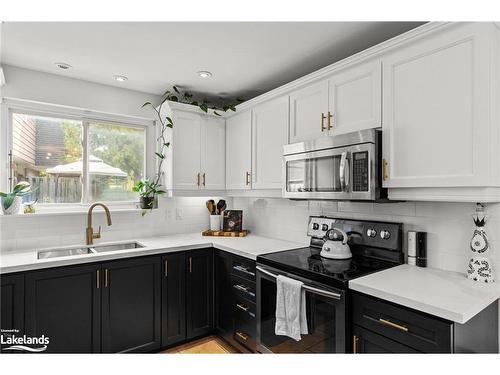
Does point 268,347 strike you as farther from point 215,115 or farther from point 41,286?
point 215,115

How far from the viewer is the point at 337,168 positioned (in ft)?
6.43

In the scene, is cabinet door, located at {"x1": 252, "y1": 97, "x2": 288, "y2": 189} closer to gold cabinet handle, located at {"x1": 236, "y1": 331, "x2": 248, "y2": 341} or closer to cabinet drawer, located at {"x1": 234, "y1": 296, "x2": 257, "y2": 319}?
cabinet drawer, located at {"x1": 234, "y1": 296, "x2": 257, "y2": 319}

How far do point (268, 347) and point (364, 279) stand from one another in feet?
2.94

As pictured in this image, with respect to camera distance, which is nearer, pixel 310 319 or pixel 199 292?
pixel 310 319

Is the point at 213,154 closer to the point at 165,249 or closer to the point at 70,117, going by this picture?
the point at 165,249

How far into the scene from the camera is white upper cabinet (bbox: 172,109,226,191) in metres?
2.91

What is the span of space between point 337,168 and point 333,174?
5cm

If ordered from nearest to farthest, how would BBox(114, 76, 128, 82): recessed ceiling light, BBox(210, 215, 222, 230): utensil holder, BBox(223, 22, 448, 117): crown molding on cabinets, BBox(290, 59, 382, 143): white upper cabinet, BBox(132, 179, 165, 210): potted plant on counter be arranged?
1. BBox(223, 22, 448, 117): crown molding on cabinets
2. BBox(290, 59, 382, 143): white upper cabinet
3. BBox(114, 76, 128, 82): recessed ceiling light
4. BBox(132, 179, 165, 210): potted plant on counter
5. BBox(210, 215, 222, 230): utensil holder

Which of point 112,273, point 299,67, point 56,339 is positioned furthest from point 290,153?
point 56,339

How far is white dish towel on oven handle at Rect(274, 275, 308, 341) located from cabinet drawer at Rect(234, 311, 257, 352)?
361 mm

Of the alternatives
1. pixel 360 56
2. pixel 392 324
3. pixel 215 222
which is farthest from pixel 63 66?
pixel 392 324

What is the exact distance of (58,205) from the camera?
2.69 metres

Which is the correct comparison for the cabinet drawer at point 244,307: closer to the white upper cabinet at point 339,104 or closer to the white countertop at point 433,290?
the white countertop at point 433,290

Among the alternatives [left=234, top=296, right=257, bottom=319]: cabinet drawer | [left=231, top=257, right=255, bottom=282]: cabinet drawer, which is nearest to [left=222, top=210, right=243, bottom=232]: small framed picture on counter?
[left=231, top=257, right=255, bottom=282]: cabinet drawer
